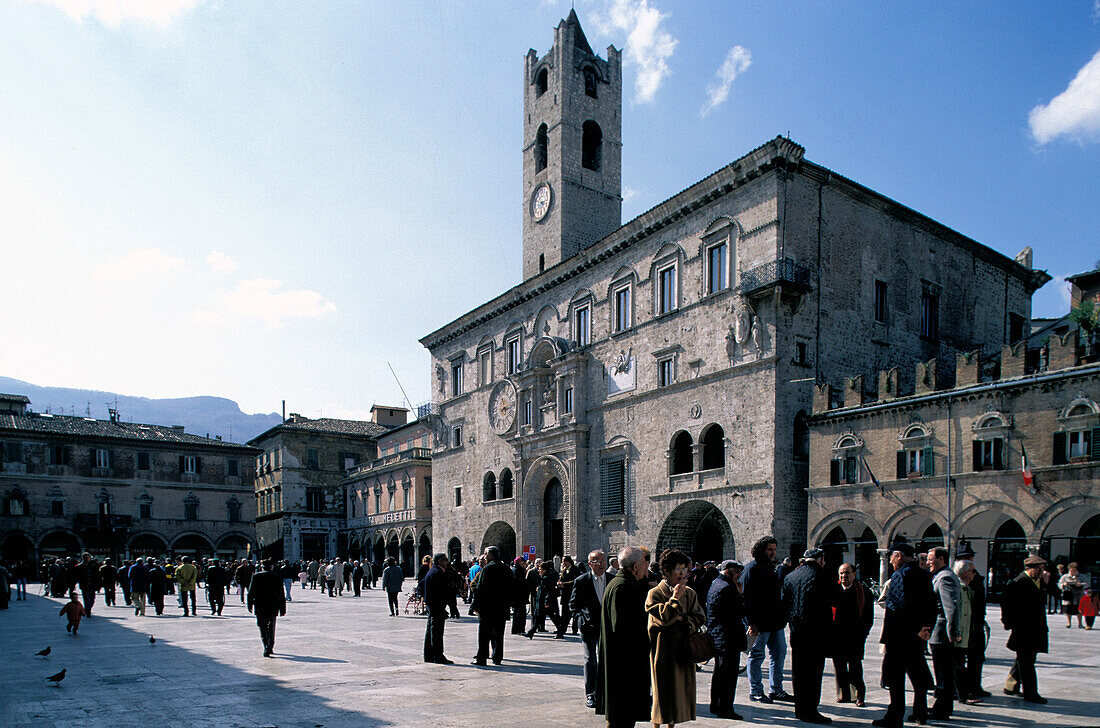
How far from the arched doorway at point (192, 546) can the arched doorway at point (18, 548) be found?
26.6 ft

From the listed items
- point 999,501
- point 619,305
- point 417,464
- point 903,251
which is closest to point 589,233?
point 619,305

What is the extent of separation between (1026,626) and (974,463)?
1409cm

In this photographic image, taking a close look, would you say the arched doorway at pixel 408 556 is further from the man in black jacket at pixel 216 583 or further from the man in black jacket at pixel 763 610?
the man in black jacket at pixel 763 610

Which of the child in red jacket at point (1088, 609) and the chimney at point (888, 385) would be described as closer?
the child in red jacket at point (1088, 609)

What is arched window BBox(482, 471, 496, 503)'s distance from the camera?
4162 cm

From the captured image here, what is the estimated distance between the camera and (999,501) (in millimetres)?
20984

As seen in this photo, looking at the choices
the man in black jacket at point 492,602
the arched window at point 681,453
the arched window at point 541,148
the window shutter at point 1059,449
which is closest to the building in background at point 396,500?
the arched window at point 541,148

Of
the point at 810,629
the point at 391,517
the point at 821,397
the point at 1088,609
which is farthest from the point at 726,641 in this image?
the point at 391,517

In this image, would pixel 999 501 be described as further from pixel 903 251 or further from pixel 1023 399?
pixel 903 251

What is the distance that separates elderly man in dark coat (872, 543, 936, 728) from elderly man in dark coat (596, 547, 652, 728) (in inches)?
99.8

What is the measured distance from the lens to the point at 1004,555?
22203 mm

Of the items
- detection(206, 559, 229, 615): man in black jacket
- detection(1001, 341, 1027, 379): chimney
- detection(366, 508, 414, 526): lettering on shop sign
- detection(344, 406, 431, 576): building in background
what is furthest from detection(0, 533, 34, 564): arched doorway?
detection(1001, 341, 1027, 379): chimney

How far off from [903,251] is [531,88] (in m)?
20.8

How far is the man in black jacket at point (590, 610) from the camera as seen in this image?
862 cm
